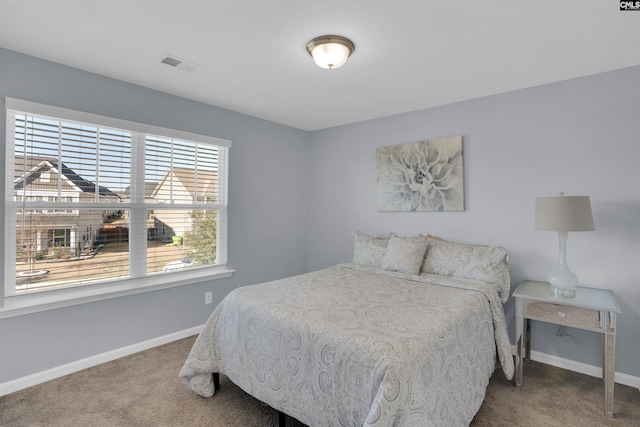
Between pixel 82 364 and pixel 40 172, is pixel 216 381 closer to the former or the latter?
pixel 82 364

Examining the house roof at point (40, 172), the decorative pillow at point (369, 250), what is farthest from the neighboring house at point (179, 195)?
the decorative pillow at point (369, 250)

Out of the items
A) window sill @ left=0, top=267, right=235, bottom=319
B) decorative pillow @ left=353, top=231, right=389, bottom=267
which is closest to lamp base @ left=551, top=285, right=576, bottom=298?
decorative pillow @ left=353, top=231, right=389, bottom=267

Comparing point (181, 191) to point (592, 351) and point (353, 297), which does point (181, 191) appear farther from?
Answer: point (592, 351)

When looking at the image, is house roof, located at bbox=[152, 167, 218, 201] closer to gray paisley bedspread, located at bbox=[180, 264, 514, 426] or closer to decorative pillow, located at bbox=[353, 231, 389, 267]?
gray paisley bedspread, located at bbox=[180, 264, 514, 426]

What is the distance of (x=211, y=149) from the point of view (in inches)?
137

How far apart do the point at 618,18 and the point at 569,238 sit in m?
1.59

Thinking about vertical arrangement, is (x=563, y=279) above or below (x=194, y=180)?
below

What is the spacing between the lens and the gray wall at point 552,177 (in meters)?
2.44

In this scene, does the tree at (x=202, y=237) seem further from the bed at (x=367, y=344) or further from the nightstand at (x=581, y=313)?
the nightstand at (x=581, y=313)

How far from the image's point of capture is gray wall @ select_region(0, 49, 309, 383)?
2332 mm

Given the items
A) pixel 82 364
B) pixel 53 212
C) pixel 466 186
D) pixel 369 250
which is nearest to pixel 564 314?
pixel 466 186

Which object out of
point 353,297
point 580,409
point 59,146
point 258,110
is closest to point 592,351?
point 580,409

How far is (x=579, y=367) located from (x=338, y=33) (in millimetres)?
3165

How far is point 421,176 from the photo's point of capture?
344cm
